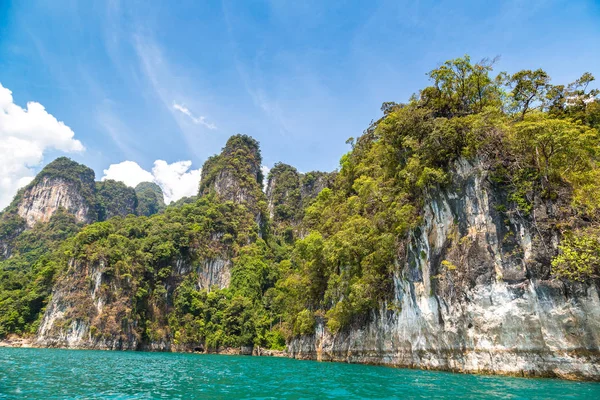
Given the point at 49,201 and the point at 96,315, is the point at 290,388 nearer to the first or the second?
the point at 96,315

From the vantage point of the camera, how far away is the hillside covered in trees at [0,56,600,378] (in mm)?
17328

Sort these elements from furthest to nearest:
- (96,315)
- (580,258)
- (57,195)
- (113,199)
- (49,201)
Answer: (113,199) < (57,195) < (49,201) < (96,315) < (580,258)

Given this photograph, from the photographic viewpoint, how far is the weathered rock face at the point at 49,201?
9988 centimetres

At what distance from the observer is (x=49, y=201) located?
101625 mm

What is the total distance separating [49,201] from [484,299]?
11790 cm

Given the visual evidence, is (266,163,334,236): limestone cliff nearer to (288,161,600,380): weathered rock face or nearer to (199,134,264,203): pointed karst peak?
(199,134,264,203): pointed karst peak

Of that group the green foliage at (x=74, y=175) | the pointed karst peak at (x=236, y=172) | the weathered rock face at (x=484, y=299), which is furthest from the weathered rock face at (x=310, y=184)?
the green foliage at (x=74, y=175)

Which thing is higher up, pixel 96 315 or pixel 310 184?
pixel 310 184

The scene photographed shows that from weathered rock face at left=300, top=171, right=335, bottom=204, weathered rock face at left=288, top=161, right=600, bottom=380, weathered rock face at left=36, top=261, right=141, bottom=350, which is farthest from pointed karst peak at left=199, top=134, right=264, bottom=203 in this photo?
weathered rock face at left=288, top=161, right=600, bottom=380

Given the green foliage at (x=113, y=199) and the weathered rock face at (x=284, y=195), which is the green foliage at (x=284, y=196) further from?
the green foliage at (x=113, y=199)

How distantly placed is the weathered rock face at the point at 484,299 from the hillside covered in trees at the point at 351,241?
0.14 m

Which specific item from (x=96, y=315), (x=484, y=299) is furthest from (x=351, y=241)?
(x=96, y=315)

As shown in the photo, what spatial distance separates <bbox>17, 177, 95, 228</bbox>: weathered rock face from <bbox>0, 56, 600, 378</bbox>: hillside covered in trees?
957 cm

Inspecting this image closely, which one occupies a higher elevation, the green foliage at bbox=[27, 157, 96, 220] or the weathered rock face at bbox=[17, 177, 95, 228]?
the green foliage at bbox=[27, 157, 96, 220]
